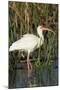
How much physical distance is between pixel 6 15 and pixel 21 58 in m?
0.33

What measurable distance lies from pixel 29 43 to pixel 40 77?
0.27 meters

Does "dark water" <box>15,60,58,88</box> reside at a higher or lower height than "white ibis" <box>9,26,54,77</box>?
lower

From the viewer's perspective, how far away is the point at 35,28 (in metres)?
1.50

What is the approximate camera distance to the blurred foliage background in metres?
1.45

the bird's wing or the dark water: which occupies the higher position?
the bird's wing

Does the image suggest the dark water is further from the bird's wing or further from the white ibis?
the bird's wing

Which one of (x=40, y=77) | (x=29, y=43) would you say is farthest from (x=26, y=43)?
(x=40, y=77)

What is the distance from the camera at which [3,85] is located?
1417 mm

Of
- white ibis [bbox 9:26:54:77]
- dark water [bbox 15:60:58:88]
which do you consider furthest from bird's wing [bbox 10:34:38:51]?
dark water [bbox 15:60:58:88]

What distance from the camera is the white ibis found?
1457mm

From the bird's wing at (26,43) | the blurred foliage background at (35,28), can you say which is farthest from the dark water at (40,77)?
the bird's wing at (26,43)

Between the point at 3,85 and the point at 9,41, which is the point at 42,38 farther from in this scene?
the point at 3,85

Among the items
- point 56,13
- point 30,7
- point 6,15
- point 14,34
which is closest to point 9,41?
point 14,34

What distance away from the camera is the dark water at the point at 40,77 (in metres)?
1.45
